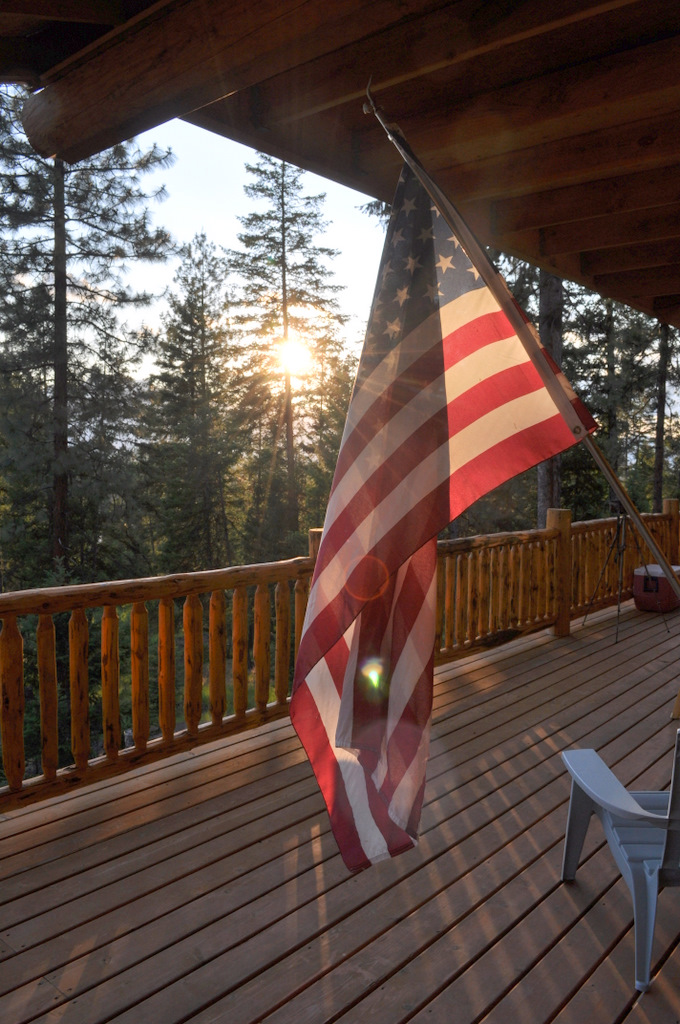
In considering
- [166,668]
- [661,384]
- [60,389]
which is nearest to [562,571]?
[166,668]

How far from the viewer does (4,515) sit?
1634cm

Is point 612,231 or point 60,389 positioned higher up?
point 60,389

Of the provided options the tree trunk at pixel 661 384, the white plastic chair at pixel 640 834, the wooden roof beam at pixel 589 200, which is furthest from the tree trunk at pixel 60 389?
the white plastic chair at pixel 640 834

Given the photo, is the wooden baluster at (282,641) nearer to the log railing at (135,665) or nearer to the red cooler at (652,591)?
the log railing at (135,665)

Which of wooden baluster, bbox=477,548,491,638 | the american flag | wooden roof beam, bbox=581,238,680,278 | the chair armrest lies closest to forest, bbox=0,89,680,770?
wooden baluster, bbox=477,548,491,638

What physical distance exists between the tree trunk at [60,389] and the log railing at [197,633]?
12.0 metres

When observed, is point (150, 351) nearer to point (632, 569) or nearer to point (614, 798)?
point (632, 569)

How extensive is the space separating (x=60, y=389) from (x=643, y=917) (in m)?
15.8

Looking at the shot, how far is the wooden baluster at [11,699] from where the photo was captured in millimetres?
3135

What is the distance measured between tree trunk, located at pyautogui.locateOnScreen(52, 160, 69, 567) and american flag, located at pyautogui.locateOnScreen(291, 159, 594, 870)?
50.3ft

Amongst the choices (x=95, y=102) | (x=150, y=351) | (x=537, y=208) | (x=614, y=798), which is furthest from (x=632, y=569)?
(x=150, y=351)

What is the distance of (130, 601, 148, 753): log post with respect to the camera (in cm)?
361

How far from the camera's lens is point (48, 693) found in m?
3.25

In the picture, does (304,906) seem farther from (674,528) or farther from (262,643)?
(674,528)
